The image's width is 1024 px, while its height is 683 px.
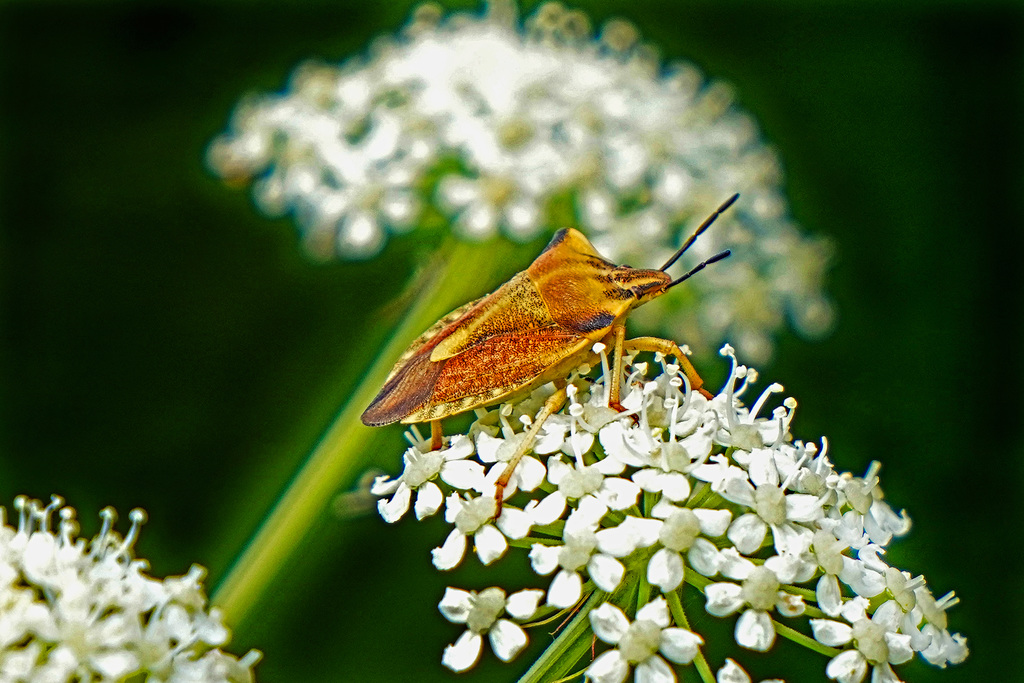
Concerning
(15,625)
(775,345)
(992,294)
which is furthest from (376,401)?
(992,294)

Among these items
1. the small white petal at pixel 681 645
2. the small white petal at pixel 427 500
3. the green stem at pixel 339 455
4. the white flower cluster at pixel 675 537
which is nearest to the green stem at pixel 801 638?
the white flower cluster at pixel 675 537

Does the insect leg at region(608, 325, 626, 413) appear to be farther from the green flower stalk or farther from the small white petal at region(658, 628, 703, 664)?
the green flower stalk

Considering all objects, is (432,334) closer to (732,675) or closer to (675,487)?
(675,487)

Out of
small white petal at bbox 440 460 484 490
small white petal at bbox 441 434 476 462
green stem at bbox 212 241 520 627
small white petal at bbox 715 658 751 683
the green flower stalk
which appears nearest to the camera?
small white petal at bbox 715 658 751 683

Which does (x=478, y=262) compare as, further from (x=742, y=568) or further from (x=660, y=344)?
(x=742, y=568)

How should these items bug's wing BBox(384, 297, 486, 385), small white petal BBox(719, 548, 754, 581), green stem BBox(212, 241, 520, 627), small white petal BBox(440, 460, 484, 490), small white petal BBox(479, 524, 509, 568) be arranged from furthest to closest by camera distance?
green stem BBox(212, 241, 520, 627) < bug's wing BBox(384, 297, 486, 385) < small white petal BBox(440, 460, 484, 490) < small white petal BBox(479, 524, 509, 568) < small white petal BBox(719, 548, 754, 581)

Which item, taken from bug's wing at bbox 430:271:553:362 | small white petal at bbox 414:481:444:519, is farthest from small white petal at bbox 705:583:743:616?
bug's wing at bbox 430:271:553:362

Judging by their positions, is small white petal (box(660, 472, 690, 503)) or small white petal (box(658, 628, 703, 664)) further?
small white petal (box(660, 472, 690, 503))

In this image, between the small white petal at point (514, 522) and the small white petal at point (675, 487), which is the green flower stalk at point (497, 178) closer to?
the small white petal at point (514, 522)
